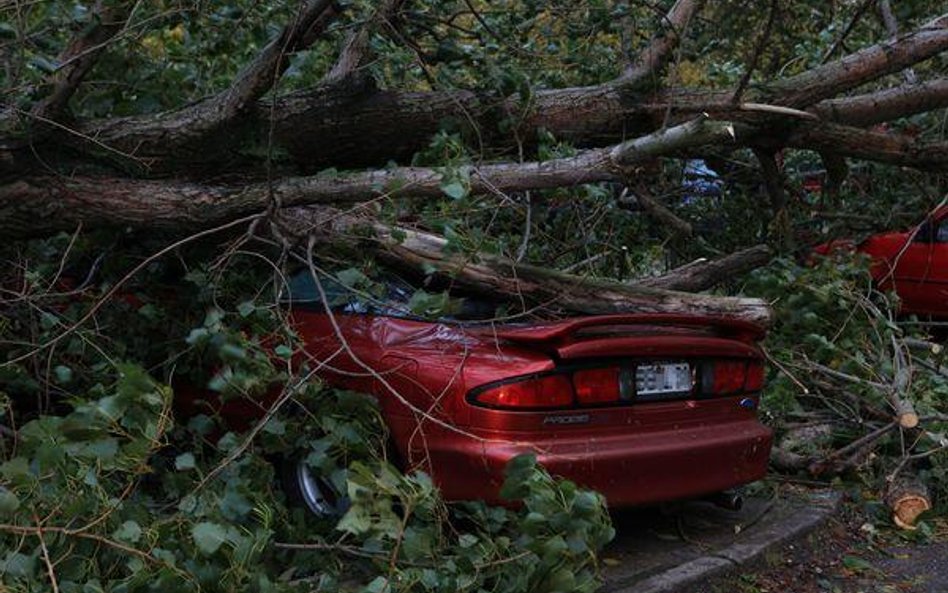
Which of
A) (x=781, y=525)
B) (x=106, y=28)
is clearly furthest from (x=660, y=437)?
(x=106, y=28)

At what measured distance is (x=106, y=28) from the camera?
5051mm

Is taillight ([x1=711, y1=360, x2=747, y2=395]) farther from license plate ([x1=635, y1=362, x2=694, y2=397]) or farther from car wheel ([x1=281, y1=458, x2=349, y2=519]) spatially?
car wheel ([x1=281, y1=458, x2=349, y2=519])

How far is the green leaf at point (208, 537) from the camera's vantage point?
3346 mm

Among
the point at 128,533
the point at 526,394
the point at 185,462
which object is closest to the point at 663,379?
the point at 526,394

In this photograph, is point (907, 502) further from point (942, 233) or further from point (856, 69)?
point (942, 233)

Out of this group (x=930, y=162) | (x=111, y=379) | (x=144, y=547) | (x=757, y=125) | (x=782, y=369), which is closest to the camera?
(x=144, y=547)

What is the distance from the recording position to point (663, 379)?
4711 mm

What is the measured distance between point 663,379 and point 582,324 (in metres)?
0.56

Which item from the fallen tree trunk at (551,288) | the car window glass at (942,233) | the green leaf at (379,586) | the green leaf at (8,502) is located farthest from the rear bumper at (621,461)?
the car window glass at (942,233)

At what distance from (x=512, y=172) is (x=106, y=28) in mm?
1973

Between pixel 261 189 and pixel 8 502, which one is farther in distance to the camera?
pixel 261 189

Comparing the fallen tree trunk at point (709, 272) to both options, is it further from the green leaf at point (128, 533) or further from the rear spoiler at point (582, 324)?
the green leaf at point (128, 533)

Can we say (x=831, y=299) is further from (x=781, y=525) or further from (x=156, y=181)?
(x=156, y=181)

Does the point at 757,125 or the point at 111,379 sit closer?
the point at 111,379
